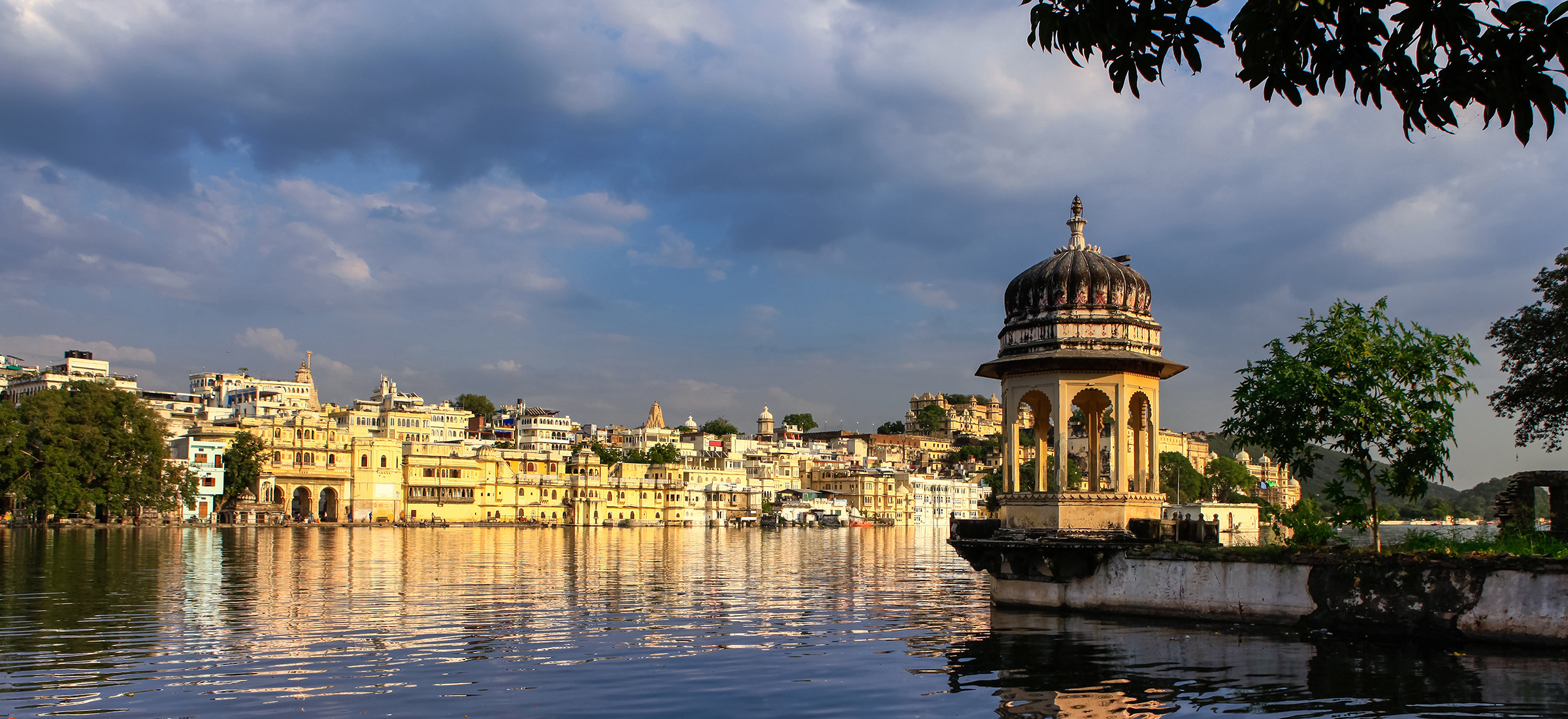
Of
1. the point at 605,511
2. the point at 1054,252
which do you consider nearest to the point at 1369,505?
the point at 1054,252

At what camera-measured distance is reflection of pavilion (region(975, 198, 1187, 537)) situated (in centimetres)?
2302

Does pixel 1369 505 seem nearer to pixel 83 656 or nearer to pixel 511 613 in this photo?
pixel 511 613

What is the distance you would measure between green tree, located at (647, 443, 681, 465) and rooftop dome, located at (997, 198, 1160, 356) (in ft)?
404

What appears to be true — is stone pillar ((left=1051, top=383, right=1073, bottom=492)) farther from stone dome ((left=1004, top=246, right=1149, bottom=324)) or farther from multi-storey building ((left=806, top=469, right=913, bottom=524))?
multi-storey building ((left=806, top=469, right=913, bottom=524))

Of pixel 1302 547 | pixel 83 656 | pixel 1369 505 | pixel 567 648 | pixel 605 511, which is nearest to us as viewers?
pixel 83 656

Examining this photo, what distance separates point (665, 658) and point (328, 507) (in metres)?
109

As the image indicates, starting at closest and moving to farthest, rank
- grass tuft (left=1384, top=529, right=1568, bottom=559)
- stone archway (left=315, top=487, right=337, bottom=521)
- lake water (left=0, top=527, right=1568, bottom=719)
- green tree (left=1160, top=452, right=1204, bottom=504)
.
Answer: lake water (left=0, top=527, right=1568, bottom=719) < grass tuft (left=1384, top=529, right=1568, bottom=559) < stone archway (left=315, top=487, right=337, bottom=521) < green tree (left=1160, top=452, right=1204, bottom=504)

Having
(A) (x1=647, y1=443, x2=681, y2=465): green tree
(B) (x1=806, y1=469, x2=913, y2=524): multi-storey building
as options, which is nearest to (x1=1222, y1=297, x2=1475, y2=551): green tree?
(A) (x1=647, y1=443, x2=681, y2=465): green tree

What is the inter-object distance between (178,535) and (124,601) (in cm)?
4910

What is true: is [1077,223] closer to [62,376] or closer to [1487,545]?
[1487,545]

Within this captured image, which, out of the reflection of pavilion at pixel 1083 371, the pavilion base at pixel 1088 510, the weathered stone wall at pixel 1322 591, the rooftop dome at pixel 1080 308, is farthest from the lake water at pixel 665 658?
the rooftop dome at pixel 1080 308

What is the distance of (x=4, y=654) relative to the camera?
643 inches

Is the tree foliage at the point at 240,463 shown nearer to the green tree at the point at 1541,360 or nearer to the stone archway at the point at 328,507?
the stone archway at the point at 328,507

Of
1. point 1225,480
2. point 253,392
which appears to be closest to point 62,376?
point 253,392
